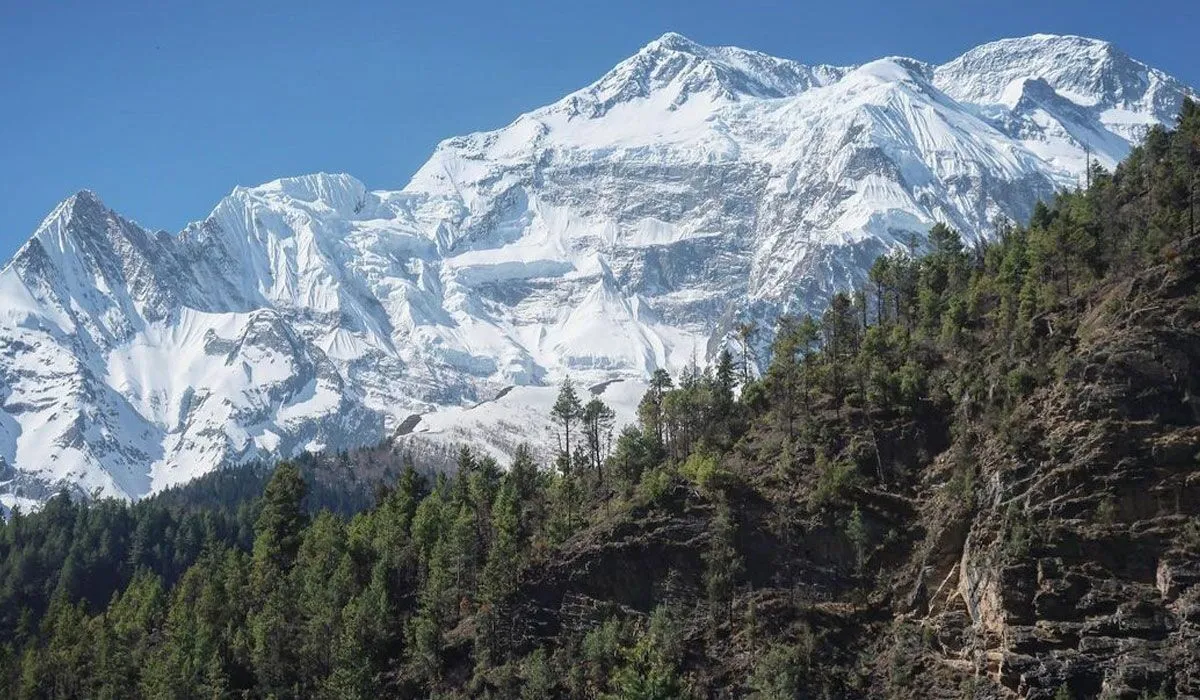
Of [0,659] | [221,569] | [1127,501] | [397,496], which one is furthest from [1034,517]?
[0,659]

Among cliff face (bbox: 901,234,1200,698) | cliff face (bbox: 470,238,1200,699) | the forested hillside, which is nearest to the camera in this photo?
cliff face (bbox: 901,234,1200,698)

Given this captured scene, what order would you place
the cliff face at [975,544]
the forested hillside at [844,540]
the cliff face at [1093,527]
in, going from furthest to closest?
the forested hillside at [844,540] < the cliff face at [975,544] < the cliff face at [1093,527]

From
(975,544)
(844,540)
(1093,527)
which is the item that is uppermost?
(844,540)

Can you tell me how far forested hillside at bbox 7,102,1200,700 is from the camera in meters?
82.4

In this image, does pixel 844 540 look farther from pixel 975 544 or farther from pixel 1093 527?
pixel 1093 527

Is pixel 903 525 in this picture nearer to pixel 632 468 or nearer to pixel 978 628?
pixel 978 628

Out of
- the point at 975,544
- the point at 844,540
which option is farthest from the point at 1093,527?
the point at 844,540

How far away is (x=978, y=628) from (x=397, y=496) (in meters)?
70.0

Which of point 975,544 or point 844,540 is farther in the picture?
point 844,540

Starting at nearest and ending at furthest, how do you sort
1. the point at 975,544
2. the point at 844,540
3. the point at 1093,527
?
the point at 1093,527 < the point at 975,544 < the point at 844,540

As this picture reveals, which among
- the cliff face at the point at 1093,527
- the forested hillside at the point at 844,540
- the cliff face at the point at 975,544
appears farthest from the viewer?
the forested hillside at the point at 844,540

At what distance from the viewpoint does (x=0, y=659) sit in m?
128

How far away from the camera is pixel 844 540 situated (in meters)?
97.4

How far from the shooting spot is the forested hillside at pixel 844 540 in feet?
270
